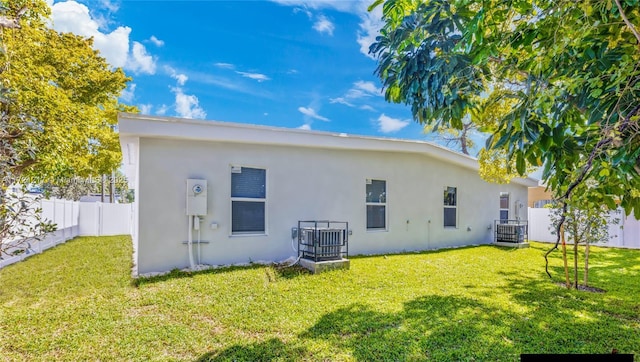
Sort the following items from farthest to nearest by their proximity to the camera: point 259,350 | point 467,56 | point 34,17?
point 34,17
point 259,350
point 467,56

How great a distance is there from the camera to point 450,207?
11.0 meters

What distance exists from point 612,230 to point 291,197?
42.1 ft

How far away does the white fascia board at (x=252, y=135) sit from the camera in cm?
628

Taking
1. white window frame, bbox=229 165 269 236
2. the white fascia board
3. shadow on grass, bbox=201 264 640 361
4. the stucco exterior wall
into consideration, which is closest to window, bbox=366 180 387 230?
the stucco exterior wall

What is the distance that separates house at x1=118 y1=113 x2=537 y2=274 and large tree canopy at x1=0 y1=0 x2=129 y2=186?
1628 mm

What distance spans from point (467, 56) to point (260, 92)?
997 centimetres

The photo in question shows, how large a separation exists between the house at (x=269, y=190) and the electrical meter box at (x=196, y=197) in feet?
0.06

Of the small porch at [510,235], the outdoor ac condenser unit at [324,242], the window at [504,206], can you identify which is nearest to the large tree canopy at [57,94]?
the outdoor ac condenser unit at [324,242]

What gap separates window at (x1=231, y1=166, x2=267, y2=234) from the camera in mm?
7367

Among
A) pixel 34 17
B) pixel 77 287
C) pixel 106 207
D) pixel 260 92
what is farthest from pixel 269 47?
pixel 106 207

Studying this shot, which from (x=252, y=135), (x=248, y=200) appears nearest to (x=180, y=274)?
(x=248, y=200)

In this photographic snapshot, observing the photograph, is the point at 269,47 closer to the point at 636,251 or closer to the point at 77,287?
the point at 77,287

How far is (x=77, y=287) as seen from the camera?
5.73m

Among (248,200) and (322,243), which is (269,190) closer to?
(248,200)
